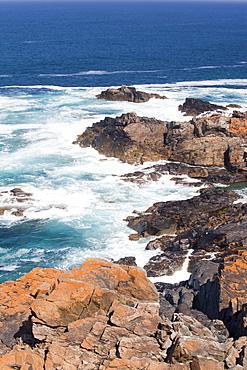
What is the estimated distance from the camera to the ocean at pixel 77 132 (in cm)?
4438

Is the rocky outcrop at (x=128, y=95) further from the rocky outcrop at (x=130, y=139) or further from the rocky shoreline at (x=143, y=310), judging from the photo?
the rocky shoreline at (x=143, y=310)

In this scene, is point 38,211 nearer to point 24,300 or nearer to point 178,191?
point 178,191

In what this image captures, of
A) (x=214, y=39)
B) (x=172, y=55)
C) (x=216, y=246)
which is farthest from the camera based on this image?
(x=214, y=39)

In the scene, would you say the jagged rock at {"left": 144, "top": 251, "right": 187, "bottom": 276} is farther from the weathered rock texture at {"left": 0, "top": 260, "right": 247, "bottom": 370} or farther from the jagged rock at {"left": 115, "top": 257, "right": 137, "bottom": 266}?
the weathered rock texture at {"left": 0, "top": 260, "right": 247, "bottom": 370}

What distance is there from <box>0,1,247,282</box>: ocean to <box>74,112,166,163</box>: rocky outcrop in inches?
64.9

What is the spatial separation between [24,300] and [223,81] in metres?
101

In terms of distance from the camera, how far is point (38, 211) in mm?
50156

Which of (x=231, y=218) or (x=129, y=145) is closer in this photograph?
(x=231, y=218)

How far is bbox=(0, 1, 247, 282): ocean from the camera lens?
1747 inches

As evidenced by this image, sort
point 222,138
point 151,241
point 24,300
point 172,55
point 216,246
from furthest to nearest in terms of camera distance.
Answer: point 172,55 < point 222,138 < point 151,241 < point 216,246 < point 24,300

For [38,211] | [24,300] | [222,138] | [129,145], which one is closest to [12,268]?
[38,211]

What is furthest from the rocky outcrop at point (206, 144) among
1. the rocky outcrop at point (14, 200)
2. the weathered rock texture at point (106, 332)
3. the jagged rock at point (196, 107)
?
the weathered rock texture at point (106, 332)

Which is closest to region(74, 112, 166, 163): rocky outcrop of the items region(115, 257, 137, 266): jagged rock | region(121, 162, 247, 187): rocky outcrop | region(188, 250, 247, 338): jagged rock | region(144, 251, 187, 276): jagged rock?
region(121, 162, 247, 187): rocky outcrop

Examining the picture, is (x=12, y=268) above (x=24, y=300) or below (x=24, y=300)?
below
